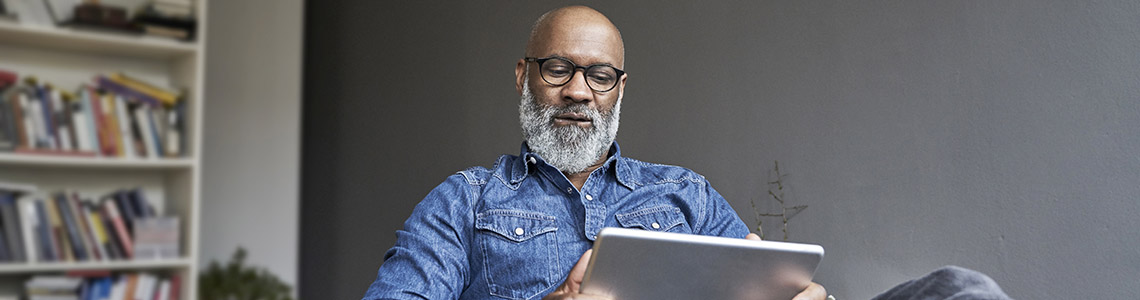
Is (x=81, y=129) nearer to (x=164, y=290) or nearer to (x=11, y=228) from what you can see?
(x=11, y=228)

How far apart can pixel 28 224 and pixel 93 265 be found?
21 cm

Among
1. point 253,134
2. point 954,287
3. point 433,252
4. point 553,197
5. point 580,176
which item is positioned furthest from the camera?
point 253,134

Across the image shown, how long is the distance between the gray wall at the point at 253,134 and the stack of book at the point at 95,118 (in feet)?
2.67

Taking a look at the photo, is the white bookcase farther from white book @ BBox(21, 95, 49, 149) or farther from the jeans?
the jeans

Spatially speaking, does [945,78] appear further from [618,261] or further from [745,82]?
[618,261]

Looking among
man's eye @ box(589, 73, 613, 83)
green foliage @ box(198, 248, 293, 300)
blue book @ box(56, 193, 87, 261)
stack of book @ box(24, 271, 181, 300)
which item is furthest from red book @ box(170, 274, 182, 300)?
man's eye @ box(589, 73, 613, 83)

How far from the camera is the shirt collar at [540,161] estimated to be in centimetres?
145

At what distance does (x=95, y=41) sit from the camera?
2445 mm

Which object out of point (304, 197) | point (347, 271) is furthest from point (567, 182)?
point (304, 197)

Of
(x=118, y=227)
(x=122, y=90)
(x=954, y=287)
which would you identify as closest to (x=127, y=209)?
(x=118, y=227)

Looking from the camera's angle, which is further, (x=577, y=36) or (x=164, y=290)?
(x=164, y=290)

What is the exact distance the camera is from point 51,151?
7.68ft

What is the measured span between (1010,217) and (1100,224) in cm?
14

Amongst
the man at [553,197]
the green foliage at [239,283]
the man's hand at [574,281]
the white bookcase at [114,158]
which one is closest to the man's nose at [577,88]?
the man at [553,197]
